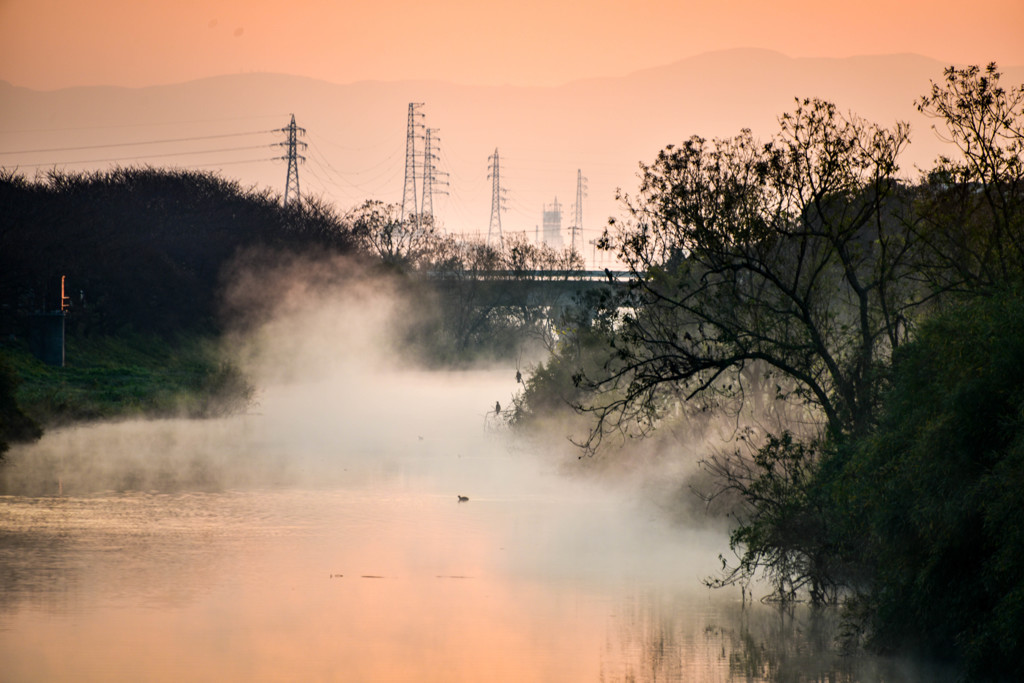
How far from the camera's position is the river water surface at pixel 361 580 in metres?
16.3

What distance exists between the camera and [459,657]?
→ 16.8m

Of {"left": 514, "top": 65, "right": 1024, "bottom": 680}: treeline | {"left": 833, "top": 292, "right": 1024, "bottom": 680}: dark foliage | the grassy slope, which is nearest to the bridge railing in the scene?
the grassy slope

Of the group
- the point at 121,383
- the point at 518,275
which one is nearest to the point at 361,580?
the point at 121,383

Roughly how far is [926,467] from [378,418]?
122ft

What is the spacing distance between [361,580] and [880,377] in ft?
29.7

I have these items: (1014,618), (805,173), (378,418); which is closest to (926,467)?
(1014,618)

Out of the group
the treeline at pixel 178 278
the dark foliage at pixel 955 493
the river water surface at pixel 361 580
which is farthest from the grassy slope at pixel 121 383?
the dark foliage at pixel 955 493

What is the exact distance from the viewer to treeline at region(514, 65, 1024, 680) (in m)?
13.1

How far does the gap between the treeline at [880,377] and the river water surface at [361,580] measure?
4.79ft

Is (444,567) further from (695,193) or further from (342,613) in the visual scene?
(695,193)

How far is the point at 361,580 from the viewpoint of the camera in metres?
20.8

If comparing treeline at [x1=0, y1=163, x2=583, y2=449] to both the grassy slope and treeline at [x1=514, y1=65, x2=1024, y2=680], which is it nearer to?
the grassy slope

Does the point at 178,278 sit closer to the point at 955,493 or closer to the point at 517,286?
the point at 517,286

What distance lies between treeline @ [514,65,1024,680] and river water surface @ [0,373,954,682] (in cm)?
146
